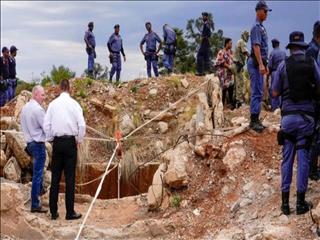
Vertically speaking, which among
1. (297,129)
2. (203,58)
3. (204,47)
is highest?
(204,47)

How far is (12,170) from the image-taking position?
41.0 feet

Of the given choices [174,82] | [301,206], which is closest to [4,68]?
[174,82]

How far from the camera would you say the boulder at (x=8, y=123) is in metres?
15.1

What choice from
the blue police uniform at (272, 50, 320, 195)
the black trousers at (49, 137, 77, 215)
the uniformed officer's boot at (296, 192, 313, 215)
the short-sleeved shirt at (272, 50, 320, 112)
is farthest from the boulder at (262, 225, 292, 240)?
the black trousers at (49, 137, 77, 215)

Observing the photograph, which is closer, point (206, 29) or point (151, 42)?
point (206, 29)

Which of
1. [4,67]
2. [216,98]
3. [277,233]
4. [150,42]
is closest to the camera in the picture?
[277,233]

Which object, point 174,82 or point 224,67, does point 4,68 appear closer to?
point 174,82

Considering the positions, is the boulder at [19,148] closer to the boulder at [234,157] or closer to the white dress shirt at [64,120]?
the white dress shirt at [64,120]

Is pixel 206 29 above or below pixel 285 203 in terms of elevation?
above

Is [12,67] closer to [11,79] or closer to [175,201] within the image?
[11,79]

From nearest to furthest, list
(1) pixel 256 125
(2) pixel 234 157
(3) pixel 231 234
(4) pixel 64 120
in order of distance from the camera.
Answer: (3) pixel 231 234
(4) pixel 64 120
(2) pixel 234 157
(1) pixel 256 125

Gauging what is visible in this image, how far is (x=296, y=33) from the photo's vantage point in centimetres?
761

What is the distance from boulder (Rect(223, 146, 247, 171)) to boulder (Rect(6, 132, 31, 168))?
4667mm

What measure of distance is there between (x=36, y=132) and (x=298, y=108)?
3.79 metres
